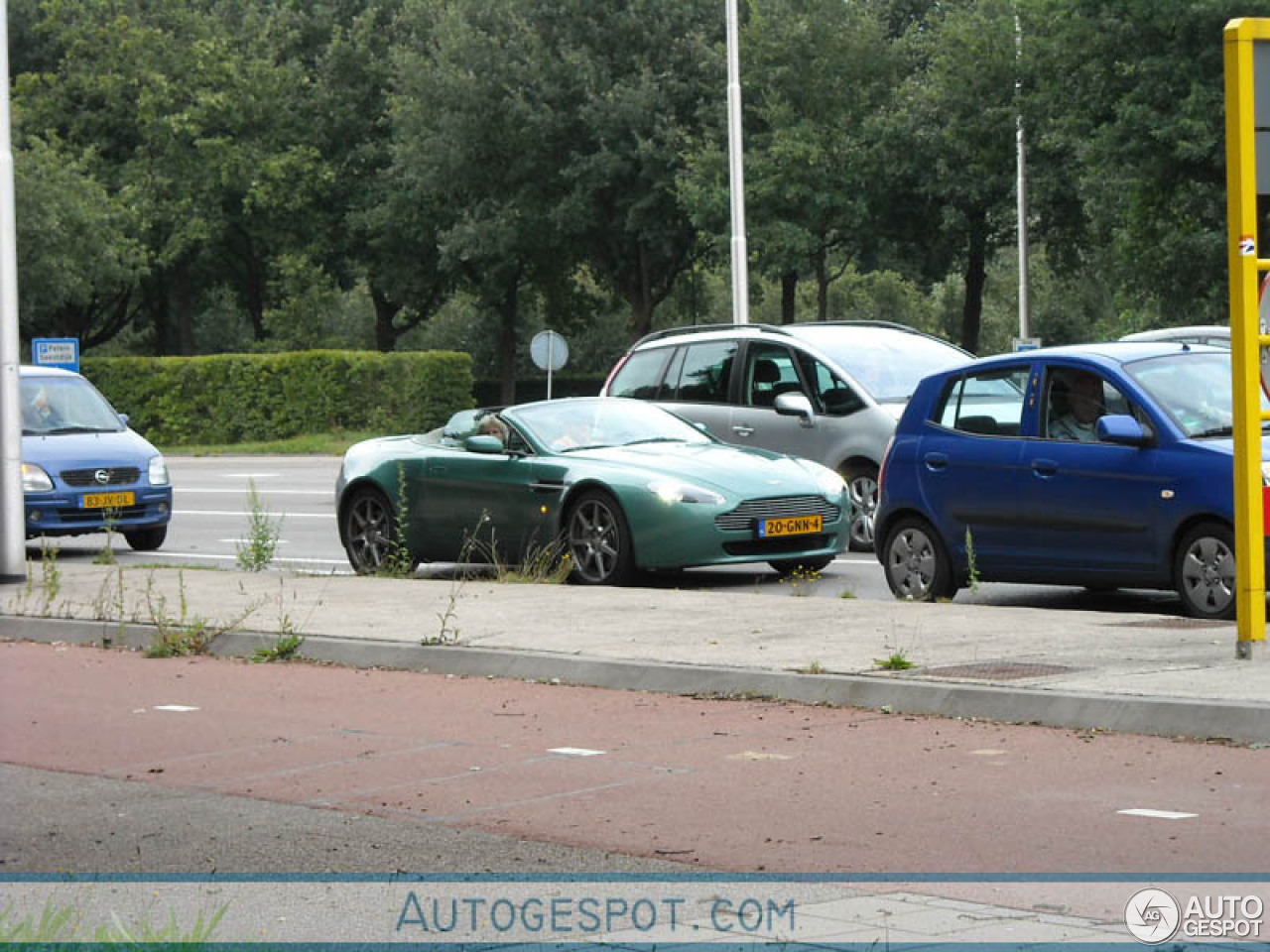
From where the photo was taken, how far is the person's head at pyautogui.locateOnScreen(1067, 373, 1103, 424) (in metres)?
12.1

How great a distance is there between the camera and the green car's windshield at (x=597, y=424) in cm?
1562

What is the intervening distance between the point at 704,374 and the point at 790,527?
3957 millimetres

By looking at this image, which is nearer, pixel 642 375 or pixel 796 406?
pixel 796 406

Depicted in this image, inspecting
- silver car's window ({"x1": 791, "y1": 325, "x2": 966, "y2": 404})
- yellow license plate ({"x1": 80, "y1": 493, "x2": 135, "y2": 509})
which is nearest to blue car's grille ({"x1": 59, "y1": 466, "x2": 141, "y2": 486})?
yellow license plate ({"x1": 80, "y1": 493, "x2": 135, "y2": 509})

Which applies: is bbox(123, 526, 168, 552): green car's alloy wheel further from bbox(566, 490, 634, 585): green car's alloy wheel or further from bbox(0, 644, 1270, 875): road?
bbox(0, 644, 1270, 875): road

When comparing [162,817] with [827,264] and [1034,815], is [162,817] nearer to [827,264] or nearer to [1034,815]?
[1034,815]

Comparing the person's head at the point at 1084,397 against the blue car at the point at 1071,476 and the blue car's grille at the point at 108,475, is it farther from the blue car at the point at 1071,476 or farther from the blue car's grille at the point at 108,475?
the blue car's grille at the point at 108,475

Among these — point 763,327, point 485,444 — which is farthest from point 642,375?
point 485,444

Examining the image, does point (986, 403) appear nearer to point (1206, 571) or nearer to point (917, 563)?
point (917, 563)

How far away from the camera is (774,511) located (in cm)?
1465

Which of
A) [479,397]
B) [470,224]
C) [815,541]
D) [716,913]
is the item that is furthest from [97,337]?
[716,913]

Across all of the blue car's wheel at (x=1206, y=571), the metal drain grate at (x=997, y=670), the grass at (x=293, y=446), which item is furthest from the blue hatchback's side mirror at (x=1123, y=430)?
the grass at (x=293, y=446)

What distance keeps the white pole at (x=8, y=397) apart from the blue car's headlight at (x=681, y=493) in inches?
188

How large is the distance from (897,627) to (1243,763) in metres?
3.64
